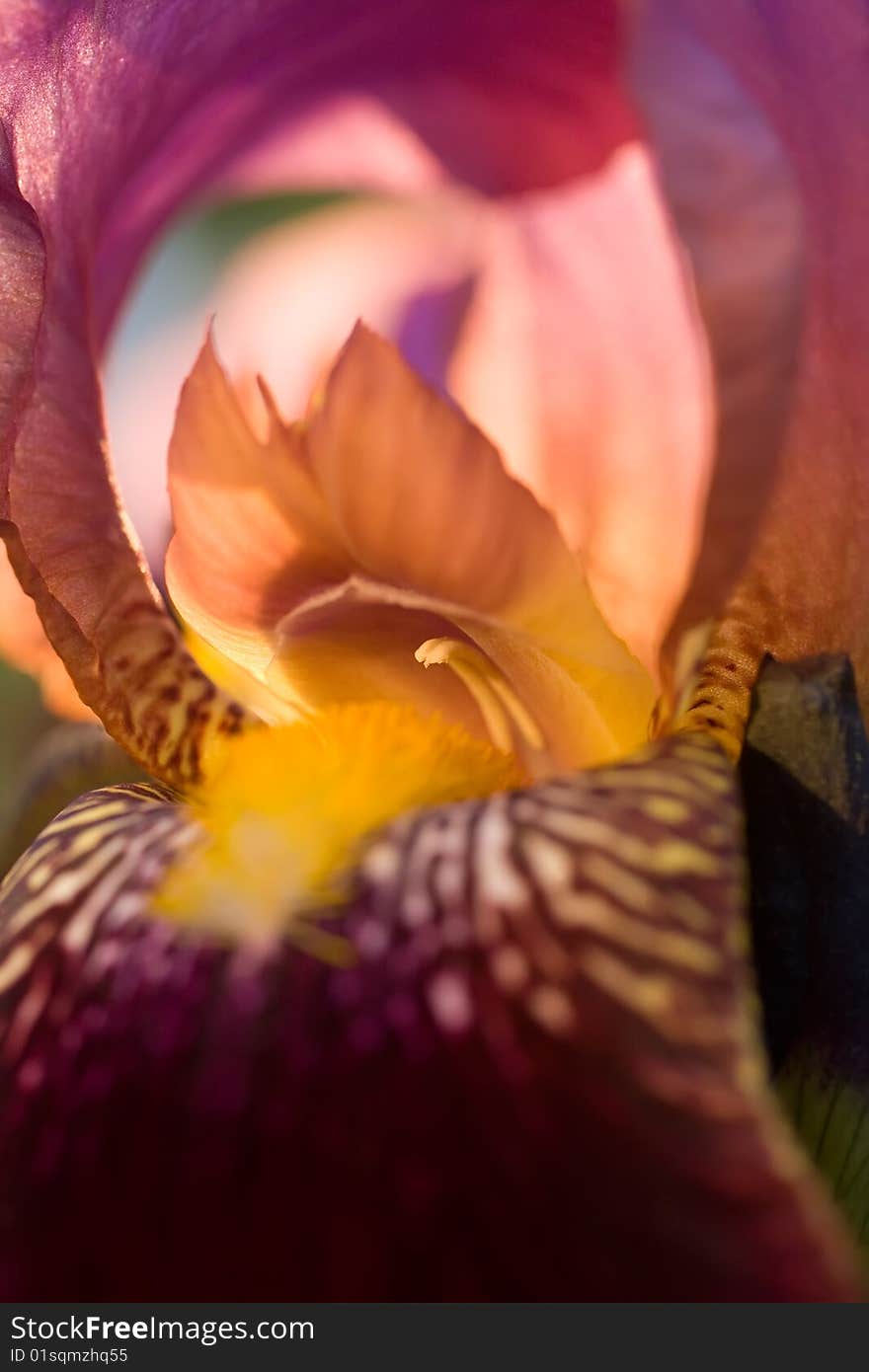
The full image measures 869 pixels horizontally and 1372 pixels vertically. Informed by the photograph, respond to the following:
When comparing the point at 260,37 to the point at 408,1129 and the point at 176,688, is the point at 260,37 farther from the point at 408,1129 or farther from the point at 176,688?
the point at 408,1129

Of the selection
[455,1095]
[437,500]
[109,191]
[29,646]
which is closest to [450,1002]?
[455,1095]

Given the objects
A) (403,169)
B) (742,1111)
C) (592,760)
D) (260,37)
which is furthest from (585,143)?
(742,1111)

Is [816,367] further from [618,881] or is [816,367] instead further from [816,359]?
[618,881]

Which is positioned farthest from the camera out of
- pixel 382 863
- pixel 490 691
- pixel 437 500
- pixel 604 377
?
pixel 604 377

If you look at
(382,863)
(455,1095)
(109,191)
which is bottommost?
(455,1095)

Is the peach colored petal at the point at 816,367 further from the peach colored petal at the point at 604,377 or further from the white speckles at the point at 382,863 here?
the white speckles at the point at 382,863

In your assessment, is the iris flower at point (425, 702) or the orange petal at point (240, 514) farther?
the orange petal at point (240, 514)

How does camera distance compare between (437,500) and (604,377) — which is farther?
(604,377)

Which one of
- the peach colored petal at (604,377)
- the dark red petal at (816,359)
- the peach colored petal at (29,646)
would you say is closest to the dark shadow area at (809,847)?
the dark red petal at (816,359)
